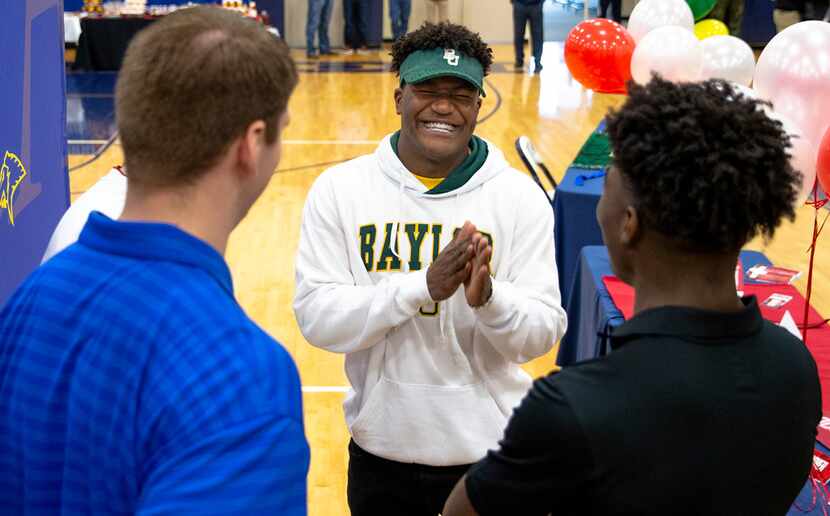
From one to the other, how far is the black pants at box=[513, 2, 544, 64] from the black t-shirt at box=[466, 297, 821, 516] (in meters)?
12.4

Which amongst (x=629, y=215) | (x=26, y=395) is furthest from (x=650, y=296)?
(x=26, y=395)

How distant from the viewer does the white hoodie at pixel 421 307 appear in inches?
88.7

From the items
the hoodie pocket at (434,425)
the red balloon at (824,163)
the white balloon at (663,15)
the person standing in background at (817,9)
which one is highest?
the person standing in background at (817,9)

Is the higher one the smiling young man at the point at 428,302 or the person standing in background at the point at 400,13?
the person standing in background at the point at 400,13

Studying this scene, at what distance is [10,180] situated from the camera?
11.0 feet

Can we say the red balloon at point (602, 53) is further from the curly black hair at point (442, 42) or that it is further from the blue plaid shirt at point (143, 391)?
the blue plaid shirt at point (143, 391)

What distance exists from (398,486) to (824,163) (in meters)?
1.63

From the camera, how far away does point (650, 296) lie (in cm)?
136

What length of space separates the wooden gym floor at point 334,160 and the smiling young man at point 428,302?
58 centimetres

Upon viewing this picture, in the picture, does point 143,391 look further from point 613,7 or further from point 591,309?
point 613,7

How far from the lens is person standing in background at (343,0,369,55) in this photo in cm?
1501

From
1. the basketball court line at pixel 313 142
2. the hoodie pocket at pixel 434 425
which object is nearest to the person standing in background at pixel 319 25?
the basketball court line at pixel 313 142

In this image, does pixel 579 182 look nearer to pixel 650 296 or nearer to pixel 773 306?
pixel 773 306

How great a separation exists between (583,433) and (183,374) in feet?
1.57
